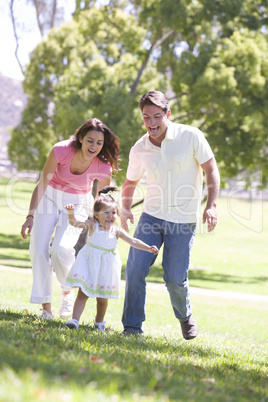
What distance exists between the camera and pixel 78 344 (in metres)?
4.37

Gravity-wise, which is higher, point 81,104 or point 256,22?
point 256,22

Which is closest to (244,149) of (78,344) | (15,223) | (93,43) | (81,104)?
(81,104)

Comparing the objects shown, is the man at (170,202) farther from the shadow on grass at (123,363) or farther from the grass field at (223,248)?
the grass field at (223,248)

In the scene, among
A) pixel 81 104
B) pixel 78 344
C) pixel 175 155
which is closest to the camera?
pixel 78 344

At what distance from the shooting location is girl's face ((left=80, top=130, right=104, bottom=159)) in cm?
604

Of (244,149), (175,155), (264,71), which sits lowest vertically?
(175,155)

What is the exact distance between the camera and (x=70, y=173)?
20.5 feet

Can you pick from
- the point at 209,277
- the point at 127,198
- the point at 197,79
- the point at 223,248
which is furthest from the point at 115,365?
the point at 223,248

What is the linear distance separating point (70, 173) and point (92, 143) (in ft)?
1.41

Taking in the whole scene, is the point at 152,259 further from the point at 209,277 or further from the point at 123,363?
the point at 209,277

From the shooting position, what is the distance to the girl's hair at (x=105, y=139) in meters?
6.09

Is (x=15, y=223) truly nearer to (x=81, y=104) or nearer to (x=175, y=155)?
(x=81, y=104)

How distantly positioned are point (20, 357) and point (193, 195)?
9.77 feet

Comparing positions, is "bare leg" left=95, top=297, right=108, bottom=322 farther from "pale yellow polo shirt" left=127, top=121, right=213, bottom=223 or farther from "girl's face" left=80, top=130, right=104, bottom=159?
"girl's face" left=80, top=130, right=104, bottom=159
